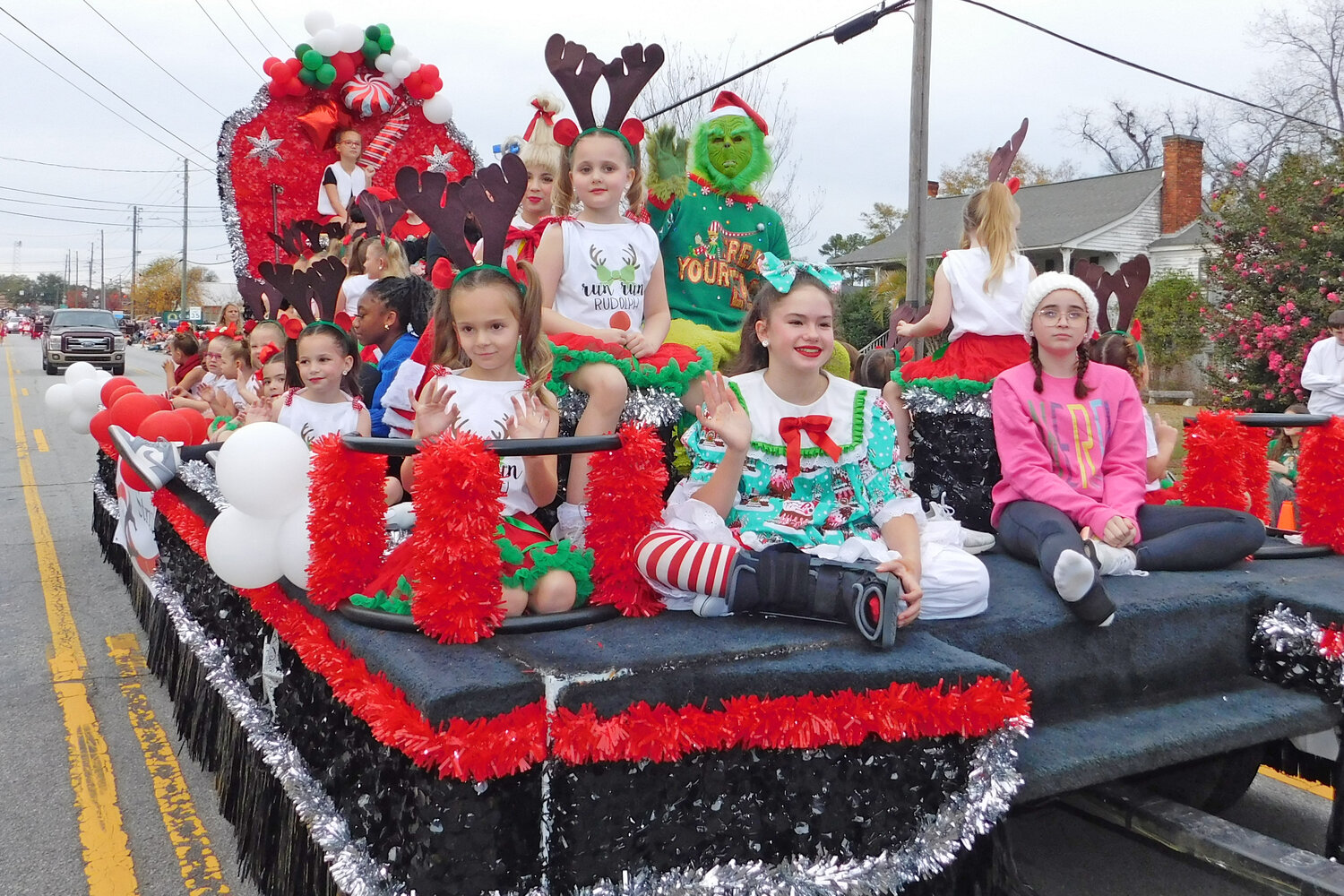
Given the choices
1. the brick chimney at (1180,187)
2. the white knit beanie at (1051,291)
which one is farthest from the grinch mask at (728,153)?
the brick chimney at (1180,187)

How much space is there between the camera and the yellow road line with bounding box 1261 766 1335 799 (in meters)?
3.91

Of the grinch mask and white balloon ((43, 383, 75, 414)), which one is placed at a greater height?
the grinch mask

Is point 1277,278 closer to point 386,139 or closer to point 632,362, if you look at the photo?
point 386,139


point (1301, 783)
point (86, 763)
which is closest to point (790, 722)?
point (1301, 783)

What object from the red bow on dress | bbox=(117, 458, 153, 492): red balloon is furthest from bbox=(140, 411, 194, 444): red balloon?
the red bow on dress

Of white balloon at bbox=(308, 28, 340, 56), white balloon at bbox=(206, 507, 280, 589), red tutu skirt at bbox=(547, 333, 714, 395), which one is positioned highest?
white balloon at bbox=(308, 28, 340, 56)

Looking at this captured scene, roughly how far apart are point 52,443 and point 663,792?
47.8 ft

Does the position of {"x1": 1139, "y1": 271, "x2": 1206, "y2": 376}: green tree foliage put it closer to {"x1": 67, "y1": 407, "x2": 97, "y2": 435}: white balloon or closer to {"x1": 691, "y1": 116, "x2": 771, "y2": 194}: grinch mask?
{"x1": 691, "y1": 116, "x2": 771, "y2": 194}: grinch mask

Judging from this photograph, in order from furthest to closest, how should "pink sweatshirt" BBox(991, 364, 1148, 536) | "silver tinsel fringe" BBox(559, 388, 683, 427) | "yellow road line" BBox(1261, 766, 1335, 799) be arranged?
"yellow road line" BBox(1261, 766, 1335, 799)
"pink sweatshirt" BBox(991, 364, 1148, 536)
"silver tinsel fringe" BBox(559, 388, 683, 427)

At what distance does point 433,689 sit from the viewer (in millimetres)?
1886

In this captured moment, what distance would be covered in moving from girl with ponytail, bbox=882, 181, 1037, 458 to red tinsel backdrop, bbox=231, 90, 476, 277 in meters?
3.55

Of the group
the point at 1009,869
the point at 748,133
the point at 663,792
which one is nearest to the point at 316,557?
the point at 663,792

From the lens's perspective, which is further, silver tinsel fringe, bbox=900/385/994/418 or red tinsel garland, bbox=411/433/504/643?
silver tinsel fringe, bbox=900/385/994/418

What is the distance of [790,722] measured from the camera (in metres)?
2.07
